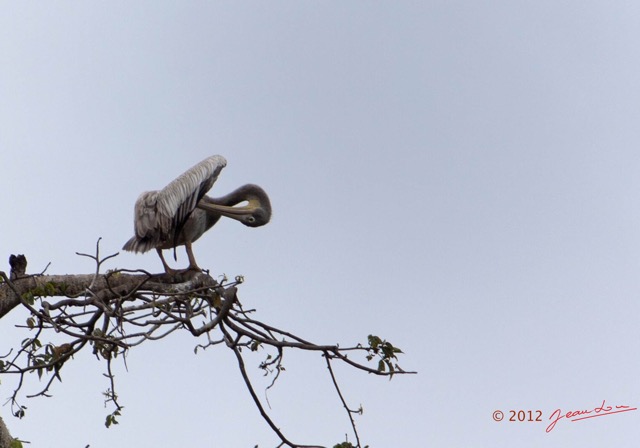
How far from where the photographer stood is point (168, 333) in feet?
15.5

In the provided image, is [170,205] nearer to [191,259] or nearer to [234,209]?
[191,259]

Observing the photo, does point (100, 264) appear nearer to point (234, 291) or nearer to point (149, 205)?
point (234, 291)

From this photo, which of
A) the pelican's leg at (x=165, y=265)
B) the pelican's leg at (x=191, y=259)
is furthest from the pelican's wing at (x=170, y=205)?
the pelican's leg at (x=191, y=259)

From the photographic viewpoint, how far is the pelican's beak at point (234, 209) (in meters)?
8.04

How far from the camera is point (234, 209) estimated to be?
8.23m

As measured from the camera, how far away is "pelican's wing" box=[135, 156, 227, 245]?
7.44 m

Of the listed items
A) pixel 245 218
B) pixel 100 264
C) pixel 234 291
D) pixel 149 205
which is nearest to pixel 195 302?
pixel 234 291

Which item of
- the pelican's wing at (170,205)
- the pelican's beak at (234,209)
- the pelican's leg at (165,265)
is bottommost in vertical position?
the pelican's leg at (165,265)

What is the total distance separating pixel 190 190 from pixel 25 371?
290cm

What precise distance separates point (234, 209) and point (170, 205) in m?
0.89

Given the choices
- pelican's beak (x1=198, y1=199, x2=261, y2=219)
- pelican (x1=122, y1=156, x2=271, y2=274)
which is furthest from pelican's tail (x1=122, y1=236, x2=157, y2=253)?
pelican's beak (x1=198, y1=199, x2=261, y2=219)

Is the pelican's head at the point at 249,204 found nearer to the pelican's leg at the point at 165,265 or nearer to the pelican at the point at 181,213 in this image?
the pelican at the point at 181,213

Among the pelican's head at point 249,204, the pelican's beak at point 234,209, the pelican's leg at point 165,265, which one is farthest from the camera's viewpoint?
the pelican's head at point 249,204

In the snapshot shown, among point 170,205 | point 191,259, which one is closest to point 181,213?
point 170,205
